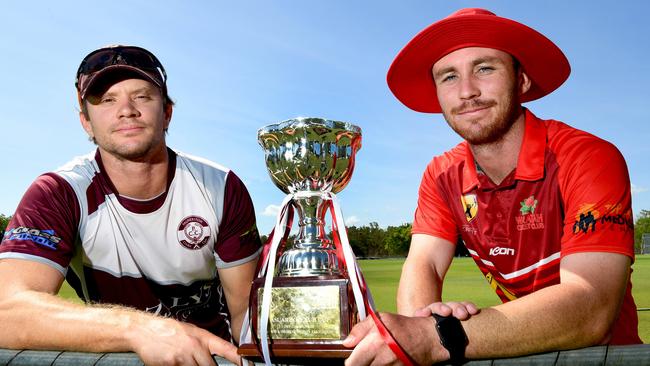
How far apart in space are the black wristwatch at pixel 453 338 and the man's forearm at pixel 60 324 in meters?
0.94

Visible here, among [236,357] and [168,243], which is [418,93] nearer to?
[168,243]

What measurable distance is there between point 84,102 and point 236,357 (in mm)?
1488

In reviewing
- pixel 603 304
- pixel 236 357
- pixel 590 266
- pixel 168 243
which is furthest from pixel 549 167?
pixel 168 243

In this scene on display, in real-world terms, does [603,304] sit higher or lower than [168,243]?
lower

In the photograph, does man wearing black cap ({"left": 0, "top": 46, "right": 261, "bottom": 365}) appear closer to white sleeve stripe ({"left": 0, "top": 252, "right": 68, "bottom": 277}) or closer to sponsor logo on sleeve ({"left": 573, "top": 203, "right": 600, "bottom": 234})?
white sleeve stripe ({"left": 0, "top": 252, "right": 68, "bottom": 277})

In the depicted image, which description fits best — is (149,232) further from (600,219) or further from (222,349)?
(600,219)

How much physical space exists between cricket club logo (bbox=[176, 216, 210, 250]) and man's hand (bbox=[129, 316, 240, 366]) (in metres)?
0.82

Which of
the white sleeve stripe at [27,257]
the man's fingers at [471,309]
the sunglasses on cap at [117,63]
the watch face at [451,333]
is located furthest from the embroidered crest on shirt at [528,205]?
the white sleeve stripe at [27,257]

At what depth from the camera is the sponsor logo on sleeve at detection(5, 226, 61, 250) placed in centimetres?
222

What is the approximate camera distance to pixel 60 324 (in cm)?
188

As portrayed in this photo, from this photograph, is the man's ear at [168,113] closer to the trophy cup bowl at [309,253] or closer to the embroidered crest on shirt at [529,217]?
the trophy cup bowl at [309,253]

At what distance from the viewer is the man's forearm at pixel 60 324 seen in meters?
1.78

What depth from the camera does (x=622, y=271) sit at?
190 centimetres

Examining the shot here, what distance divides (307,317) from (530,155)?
1.28m
